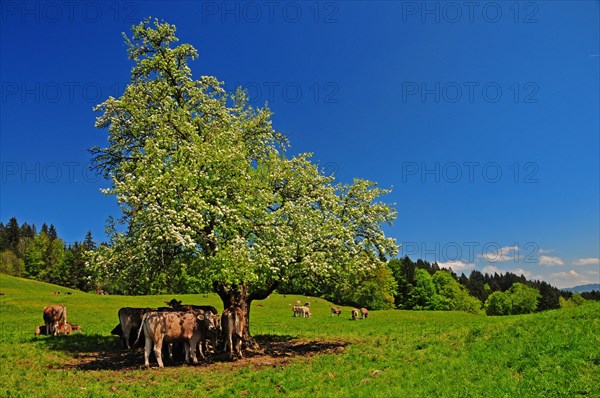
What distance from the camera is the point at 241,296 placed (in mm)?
24641

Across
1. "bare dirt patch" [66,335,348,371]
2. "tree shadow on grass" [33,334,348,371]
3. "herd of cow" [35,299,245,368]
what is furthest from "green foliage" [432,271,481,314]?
"herd of cow" [35,299,245,368]

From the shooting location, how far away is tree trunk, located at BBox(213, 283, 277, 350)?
2366 cm

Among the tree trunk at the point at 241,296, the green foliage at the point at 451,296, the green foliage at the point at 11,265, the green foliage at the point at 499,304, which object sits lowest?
the green foliage at the point at 499,304

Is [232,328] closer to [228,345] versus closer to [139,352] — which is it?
[228,345]

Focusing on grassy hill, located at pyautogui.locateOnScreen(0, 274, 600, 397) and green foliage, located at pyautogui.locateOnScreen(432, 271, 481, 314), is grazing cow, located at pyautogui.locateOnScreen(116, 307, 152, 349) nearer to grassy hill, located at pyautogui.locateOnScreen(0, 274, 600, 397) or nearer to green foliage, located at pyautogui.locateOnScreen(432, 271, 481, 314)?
grassy hill, located at pyautogui.locateOnScreen(0, 274, 600, 397)

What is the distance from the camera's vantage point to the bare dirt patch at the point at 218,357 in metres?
19.5

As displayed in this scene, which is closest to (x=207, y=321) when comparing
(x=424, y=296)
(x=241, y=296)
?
(x=241, y=296)

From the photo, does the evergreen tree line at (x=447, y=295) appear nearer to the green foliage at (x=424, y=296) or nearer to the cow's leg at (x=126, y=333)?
the green foliage at (x=424, y=296)

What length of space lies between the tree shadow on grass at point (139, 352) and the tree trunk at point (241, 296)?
26.4 inches

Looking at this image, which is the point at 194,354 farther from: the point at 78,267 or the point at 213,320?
the point at 78,267

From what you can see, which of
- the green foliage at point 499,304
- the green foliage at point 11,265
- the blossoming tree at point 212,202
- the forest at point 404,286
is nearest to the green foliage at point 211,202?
the blossoming tree at point 212,202

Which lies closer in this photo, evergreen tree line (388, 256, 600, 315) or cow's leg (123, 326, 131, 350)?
cow's leg (123, 326, 131, 350)

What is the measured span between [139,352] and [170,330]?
462cm

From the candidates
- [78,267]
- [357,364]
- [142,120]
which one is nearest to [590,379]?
[357,364]
